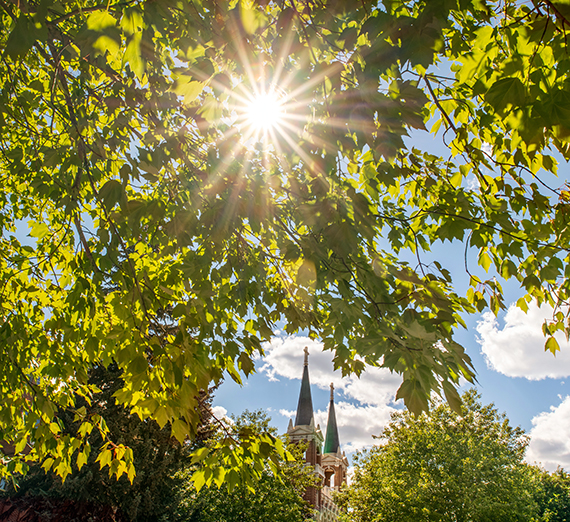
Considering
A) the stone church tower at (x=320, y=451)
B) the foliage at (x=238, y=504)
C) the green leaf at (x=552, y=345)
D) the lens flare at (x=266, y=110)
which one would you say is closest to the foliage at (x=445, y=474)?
the foliage at (x=238, y=504)

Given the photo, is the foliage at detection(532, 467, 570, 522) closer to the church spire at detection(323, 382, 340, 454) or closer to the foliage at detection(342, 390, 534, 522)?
the foliage at detection(342, 390, 534, 522)

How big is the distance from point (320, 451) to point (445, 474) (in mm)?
22443

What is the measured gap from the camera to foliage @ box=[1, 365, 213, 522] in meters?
16.8

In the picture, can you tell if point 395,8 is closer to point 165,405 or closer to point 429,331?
point 429,331

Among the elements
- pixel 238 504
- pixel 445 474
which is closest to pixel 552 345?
pixel 238 504

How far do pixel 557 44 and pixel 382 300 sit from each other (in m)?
1.78

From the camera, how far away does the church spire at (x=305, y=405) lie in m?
39.2

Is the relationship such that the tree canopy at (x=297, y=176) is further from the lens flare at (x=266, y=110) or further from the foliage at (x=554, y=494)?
the foliage at (x=554, y=494)

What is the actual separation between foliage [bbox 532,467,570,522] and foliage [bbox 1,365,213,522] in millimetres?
32450

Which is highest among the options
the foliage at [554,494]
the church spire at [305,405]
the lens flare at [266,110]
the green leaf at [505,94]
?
the church spire at [305,405]

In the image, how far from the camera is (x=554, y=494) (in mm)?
34312

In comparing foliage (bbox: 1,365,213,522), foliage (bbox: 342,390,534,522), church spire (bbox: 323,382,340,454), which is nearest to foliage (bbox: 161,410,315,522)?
foliage (bbox: 1,365,213,522)

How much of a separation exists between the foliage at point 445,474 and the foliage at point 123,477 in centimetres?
1154

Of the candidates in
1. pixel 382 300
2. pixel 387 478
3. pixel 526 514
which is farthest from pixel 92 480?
pixel 526 514
